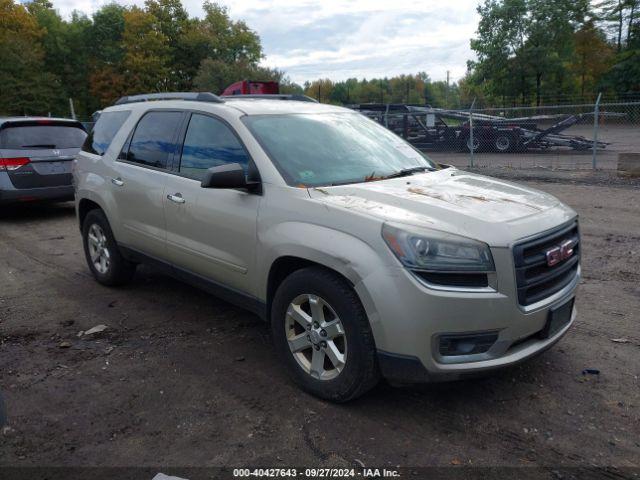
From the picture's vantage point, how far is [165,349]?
13.8ft

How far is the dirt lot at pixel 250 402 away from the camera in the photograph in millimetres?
2891

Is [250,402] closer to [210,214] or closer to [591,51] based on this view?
[210,214]

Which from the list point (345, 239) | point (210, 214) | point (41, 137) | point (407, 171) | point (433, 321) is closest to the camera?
point (433, 321)

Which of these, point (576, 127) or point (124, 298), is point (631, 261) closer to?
point (124, 298)

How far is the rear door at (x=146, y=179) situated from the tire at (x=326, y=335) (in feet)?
5.28

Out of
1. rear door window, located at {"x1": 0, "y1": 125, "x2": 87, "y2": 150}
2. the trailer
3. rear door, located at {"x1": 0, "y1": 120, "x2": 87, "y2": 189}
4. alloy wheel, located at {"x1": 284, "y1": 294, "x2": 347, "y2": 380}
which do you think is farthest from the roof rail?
the trailer

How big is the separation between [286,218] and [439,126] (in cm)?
1733

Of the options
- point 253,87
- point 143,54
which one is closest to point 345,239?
point 253,87

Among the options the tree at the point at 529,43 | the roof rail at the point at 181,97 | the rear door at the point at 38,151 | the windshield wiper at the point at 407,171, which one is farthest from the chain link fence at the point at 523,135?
the tree at the point at 529,43

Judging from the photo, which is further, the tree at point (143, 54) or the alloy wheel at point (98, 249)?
the tree at point (143, 54)

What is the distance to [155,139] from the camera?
4797 millimetres

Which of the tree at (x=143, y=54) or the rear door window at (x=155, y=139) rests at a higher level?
the tree at (x=143, y=54)

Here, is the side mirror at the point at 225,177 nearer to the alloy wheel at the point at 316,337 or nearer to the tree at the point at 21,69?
the alloy wheel at the point at 316,337

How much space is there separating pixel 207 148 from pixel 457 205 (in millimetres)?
1982
